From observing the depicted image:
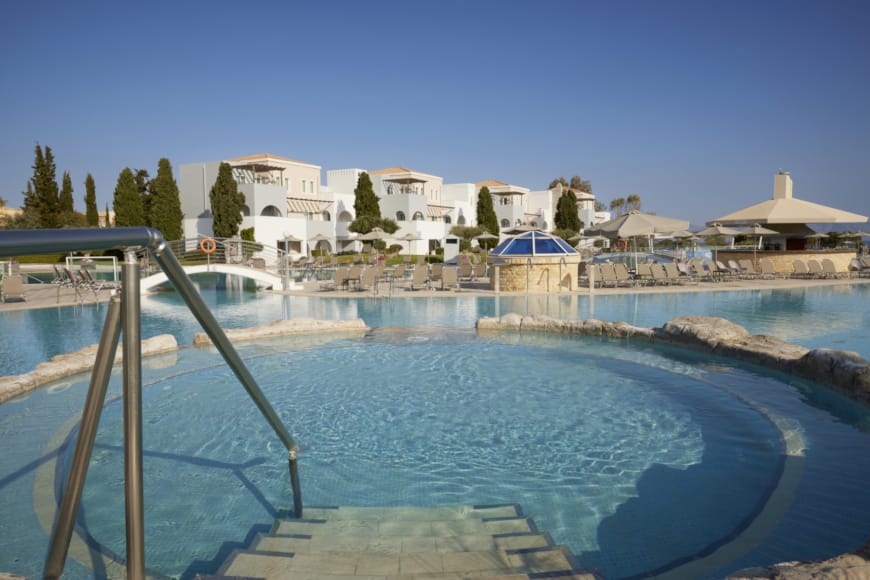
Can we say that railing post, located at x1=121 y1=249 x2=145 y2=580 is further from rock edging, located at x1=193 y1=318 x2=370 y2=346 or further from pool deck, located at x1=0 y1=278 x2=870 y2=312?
pool deck, located at x1=0 y1=278 x2=870 y2=312

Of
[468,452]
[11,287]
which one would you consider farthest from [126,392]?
[11,287]

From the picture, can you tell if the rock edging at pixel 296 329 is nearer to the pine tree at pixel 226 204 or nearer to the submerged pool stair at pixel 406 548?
the submerged pool stair at pixel 406 548

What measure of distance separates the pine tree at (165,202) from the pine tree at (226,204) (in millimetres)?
3316

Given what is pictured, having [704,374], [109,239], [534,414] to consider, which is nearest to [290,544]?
[109,239]

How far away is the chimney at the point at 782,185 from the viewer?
24547 millimetres

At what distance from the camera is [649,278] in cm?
1752

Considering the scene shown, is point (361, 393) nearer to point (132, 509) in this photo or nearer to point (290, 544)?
point (290, 544)

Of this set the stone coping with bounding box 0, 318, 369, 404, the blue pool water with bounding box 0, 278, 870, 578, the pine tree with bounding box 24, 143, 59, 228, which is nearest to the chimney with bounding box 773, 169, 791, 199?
the blue pool water with bounding box 0, 278, 870, 578

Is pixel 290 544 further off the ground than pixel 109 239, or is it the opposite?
pixel 109 239

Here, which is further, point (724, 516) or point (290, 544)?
point (724, 516)

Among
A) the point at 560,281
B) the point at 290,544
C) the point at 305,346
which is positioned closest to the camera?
the point at 290,544

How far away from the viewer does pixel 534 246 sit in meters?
17.0

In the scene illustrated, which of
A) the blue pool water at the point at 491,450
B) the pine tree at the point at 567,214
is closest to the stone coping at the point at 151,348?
the blue pool water at the point at 491,450

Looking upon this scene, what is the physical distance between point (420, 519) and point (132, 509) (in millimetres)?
2402
